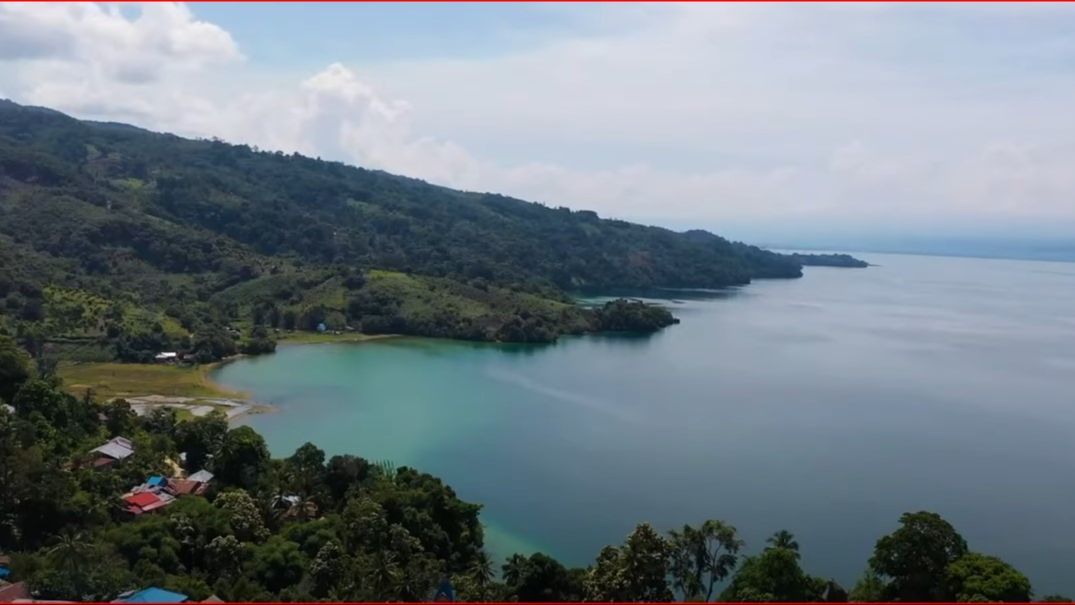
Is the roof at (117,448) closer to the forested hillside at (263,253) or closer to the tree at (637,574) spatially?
the tree at (637,574)

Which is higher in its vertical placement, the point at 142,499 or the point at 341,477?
the point at 341,477

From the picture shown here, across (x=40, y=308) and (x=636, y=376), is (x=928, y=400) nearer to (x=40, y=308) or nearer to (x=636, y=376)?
(x=636, y=376)

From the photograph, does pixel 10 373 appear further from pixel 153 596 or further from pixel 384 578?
pixel 384 578

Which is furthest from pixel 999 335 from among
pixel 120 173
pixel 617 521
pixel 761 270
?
pixel 120 173

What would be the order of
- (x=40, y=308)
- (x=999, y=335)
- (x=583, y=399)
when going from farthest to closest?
(x=999, y=335)
(x=40, y=308)
(x=583, y=399)

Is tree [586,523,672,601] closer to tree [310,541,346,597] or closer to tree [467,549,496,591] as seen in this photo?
tree [467,549,496,591]

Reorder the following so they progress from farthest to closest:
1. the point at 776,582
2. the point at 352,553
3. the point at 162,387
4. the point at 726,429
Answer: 1. the point at 162,387
2. the point at 726,429
3. the point at 352,553
4. the point at 776,582

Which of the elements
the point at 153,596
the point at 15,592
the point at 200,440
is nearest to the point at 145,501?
the point at 200,440
